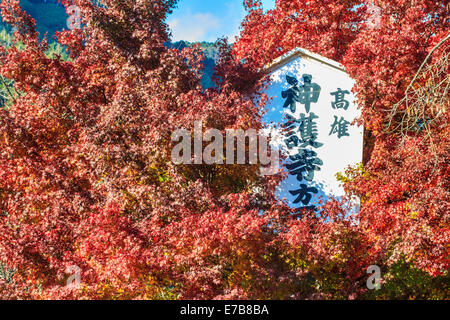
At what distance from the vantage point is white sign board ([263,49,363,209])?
33.4 feet

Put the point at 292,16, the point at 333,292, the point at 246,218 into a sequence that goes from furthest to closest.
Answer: the point at 292,16 < the point at 333,292 < the point at 246,218

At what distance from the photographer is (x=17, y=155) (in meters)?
9.95

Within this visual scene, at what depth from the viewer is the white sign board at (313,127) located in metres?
10.2

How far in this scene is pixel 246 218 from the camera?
7.20m

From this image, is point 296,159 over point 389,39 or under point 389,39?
under

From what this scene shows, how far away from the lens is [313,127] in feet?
34.3

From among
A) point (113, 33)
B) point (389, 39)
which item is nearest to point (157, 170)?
point (113, 33)

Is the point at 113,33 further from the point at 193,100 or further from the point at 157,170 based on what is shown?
the point at 157,170

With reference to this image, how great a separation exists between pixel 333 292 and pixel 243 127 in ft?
13.3

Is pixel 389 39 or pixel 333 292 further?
pixel 389 39

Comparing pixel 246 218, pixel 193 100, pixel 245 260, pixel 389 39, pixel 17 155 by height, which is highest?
Result: pixel 389 39
